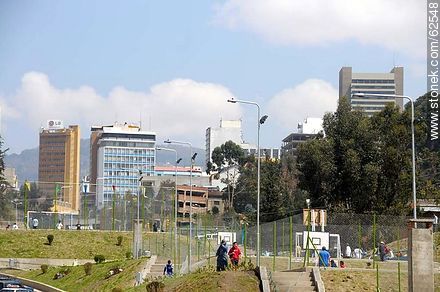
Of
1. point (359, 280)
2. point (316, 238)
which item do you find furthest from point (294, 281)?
point (316, 238)

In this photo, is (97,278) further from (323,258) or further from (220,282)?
(220,282)

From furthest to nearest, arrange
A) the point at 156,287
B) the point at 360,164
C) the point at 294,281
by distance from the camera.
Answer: the point at 360,164, the point at 294,281, the point at 156,287

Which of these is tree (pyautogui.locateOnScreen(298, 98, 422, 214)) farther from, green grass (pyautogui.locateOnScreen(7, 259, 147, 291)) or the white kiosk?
the white kiosk

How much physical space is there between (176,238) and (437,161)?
1686 inches

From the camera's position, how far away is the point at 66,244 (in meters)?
74.0

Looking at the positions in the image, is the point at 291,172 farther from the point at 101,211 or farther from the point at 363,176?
the point at 363,176

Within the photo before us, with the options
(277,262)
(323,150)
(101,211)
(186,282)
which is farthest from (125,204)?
(186,282)

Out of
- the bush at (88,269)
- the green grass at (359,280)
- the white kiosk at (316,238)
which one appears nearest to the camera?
the green grass at (359,280)

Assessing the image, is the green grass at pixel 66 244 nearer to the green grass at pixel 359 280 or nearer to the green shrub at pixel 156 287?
the green grass at pixel 359 280

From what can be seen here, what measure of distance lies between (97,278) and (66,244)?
2051 cm

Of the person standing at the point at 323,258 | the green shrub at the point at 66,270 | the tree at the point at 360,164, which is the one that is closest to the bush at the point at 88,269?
the green shrub at the point at 66,270

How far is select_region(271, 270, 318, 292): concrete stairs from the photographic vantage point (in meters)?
36.7

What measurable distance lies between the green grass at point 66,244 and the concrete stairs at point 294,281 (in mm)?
31235

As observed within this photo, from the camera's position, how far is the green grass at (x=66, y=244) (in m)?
71.9
